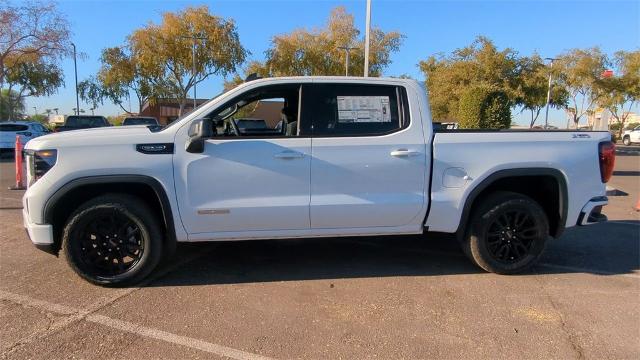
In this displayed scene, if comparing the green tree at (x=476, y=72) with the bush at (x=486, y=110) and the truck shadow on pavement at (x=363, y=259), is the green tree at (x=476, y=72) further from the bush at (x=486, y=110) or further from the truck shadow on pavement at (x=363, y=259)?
the truck shadow on pavement at (x=363, y=259)

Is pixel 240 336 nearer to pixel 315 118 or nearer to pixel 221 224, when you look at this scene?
pixel 221 224

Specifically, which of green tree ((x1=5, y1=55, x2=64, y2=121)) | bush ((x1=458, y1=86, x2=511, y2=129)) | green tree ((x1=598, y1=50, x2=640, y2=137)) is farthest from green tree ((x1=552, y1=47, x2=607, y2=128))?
→ green tree ((x1=5, y1=55, x2=64, y2=121))

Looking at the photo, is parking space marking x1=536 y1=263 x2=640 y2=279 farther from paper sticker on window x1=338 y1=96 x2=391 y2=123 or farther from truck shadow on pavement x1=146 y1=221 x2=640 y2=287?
paper sticker on window x1=338 y1=96 x2=391 y2=123

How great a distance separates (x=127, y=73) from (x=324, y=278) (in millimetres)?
36408

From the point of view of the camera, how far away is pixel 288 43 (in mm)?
36062

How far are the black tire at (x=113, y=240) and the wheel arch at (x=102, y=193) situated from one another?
0.34 ft

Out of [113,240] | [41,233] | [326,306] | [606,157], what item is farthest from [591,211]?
[41,233]

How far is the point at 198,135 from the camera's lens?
3.98 meters

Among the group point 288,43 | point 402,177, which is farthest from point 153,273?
point 288,43

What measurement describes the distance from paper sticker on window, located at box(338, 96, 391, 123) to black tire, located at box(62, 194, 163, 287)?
202cm

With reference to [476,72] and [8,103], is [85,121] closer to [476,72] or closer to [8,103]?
[476,72]

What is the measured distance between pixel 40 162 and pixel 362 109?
114 inches

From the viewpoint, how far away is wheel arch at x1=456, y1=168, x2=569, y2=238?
4.45 metres

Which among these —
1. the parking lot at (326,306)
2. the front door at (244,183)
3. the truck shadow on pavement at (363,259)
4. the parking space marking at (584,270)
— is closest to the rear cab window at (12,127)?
the parking lot at (326,306)
